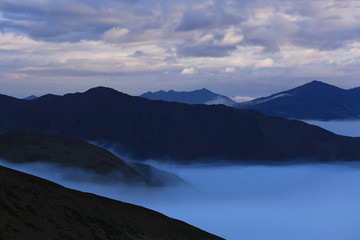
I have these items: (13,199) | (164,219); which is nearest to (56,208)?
(13,199)

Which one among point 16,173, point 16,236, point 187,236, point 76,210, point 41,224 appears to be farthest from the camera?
point 187,236

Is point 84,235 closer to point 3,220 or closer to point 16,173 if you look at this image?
point 3,220

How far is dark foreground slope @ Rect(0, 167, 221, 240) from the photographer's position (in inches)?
2057

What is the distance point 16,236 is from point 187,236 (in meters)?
38.9

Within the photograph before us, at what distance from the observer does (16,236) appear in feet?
152

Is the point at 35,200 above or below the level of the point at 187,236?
above

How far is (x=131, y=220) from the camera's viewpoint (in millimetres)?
74812

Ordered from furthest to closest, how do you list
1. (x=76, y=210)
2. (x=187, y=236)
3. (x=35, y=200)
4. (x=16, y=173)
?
(x=187, y=236), (x=16, y=173), (x=76, y=210), (x=35, y=200)

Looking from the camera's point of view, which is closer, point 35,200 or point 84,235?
point 84,235

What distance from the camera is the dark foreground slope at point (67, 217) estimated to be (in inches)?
2057

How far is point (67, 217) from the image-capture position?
63.3m

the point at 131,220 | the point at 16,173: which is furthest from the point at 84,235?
the point at 16,173

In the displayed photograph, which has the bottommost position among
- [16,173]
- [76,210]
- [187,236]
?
[187,236]

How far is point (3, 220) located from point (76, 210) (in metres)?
20.6
